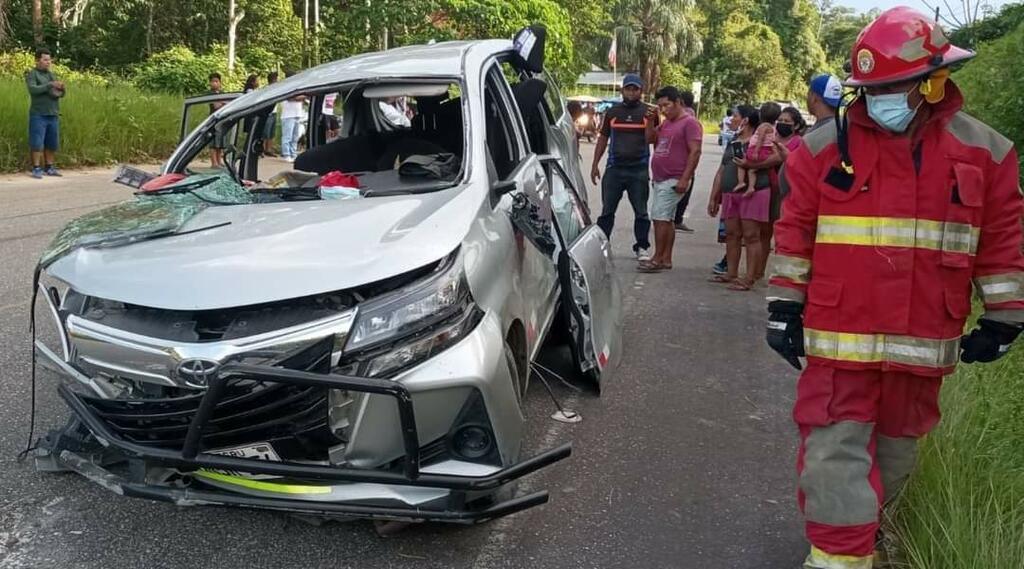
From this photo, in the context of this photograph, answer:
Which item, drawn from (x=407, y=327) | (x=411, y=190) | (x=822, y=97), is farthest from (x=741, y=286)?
(x=407, y=327)

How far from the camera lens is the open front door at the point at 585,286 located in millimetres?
3949

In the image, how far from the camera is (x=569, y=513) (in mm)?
3381

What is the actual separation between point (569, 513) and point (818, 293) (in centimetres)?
137

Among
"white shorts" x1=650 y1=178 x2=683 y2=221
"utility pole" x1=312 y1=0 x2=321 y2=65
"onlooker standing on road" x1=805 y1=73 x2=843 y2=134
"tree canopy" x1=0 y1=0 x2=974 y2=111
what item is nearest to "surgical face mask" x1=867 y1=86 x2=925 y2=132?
"onlooker standing on road" x1=805 y1=73 x2=843 y2=134

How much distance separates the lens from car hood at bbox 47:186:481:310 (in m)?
2.62

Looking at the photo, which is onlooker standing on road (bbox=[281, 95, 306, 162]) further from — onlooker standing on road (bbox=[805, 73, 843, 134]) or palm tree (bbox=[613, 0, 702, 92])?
palm tree (bbox=[613, 0, 702, 92])

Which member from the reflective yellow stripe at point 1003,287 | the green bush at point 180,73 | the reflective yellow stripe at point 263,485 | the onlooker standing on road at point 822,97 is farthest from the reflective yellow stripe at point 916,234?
the green bush at point 180,73

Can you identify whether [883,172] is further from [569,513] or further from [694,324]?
[694,324]

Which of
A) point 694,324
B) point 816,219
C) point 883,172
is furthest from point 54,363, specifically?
point 694,324

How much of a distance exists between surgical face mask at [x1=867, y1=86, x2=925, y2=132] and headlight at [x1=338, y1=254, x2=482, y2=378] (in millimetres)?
1387

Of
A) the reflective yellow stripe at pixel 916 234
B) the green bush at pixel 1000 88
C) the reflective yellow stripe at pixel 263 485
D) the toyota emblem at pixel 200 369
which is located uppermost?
the green bush at pixel 1000 88

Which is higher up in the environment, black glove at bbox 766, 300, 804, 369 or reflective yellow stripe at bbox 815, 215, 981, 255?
reflective yellow stripe at bbox 815, 215, 981, 255

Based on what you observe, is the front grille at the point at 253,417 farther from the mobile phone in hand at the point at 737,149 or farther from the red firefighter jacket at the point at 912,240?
the mobile phone in hand at the point at 737,149

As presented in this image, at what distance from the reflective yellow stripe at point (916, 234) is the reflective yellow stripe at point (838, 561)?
3.07 feet
